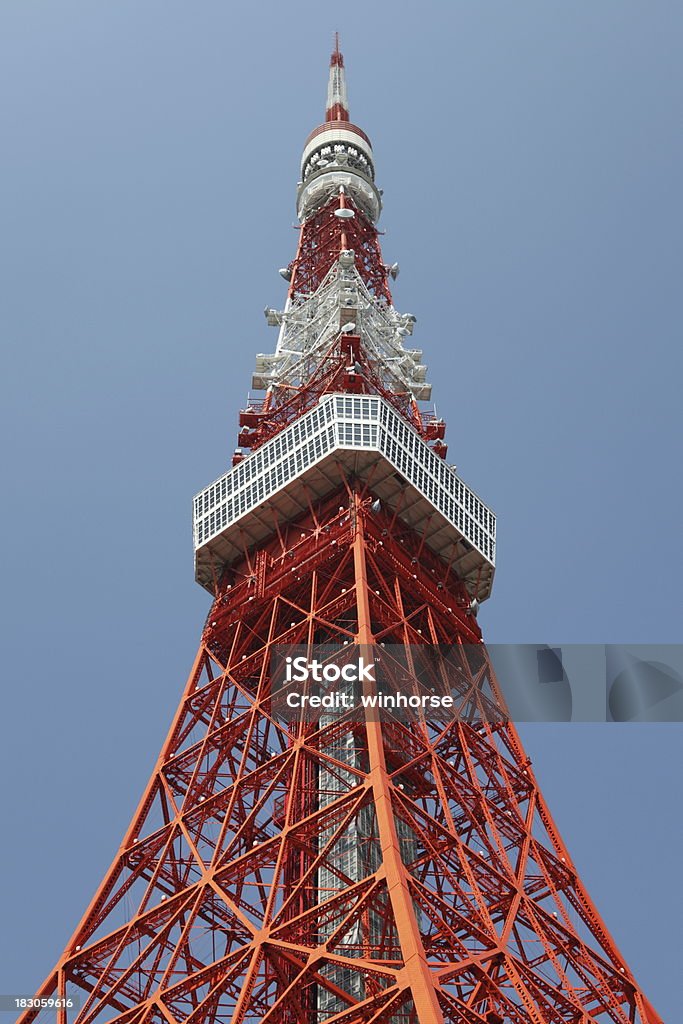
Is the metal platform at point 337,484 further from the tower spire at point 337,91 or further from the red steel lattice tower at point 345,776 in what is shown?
the tower spire at point 337,91

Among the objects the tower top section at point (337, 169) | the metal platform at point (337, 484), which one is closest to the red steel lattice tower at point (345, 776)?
the metal platform at point (337, 484)

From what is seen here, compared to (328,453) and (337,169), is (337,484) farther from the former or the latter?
(337,169)

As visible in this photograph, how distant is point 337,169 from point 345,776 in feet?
113

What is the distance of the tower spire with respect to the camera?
70062 millimetres

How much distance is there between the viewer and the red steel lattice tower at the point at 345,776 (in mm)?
30156

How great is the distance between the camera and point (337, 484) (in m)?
43.6

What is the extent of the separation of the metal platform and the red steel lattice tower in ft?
0.23

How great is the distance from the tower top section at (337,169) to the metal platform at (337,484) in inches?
839

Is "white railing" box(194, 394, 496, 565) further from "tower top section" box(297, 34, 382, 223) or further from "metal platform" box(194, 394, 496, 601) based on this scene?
"tower top section" box(297, 34, 382, 223)

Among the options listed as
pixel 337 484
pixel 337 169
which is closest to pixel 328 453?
pixel 337 484

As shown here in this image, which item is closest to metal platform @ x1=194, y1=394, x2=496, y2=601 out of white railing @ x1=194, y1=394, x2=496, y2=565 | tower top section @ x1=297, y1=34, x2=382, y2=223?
white railing @ x1=194, y1=394, x2=496, y2=565

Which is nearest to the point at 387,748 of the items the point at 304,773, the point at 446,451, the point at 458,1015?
the point at 304,773

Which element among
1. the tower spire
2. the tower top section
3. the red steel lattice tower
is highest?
the tower spire

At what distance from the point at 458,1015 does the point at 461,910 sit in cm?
564
